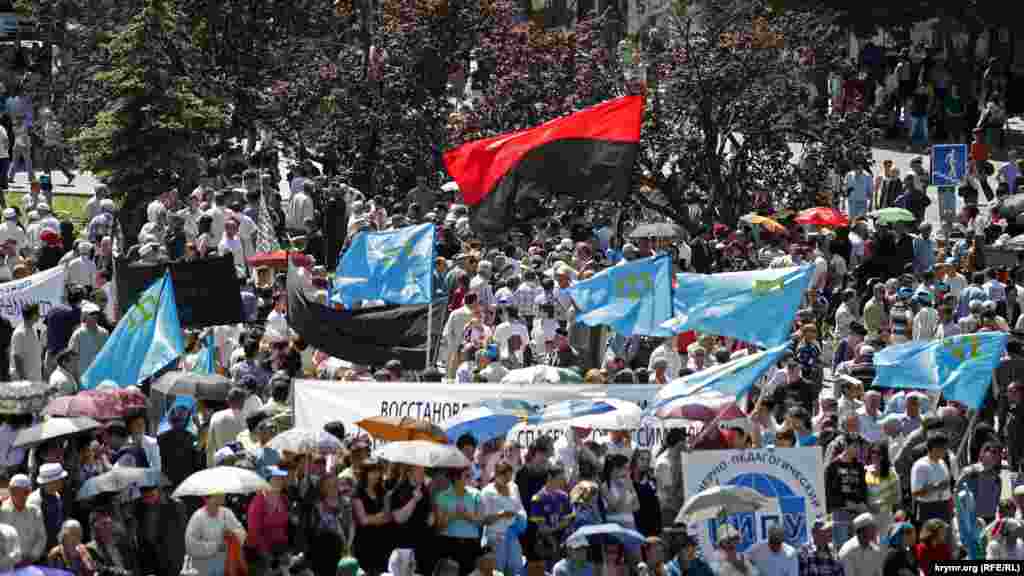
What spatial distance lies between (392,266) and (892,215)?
956cm

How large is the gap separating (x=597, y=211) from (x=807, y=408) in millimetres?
12364

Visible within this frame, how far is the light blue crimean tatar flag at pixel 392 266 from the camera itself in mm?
23812

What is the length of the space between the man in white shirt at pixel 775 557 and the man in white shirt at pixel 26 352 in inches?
302

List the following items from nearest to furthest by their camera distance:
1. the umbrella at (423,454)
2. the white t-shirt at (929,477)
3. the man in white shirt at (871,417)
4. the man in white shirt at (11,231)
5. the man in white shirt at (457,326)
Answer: the umbrella at (423,454) → the white t-shirt at (929,477) → the man in white shirt at (871,417) → the man in white shirt at (457,326) → the man in white shirt at (11,231)

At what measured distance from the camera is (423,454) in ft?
57.0

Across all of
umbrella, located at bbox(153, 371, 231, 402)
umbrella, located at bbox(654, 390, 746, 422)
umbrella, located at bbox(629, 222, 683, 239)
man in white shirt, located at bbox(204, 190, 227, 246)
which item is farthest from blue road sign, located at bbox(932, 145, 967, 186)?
umbrella, located at bbox(153, 371, 231, 402)

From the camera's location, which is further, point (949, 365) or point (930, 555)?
point (949, 365)

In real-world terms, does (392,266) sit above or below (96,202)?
below

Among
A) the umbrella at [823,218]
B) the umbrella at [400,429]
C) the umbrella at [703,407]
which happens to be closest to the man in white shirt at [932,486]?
the umbrella at [703,407]

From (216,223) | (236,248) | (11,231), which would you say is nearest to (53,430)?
(236,248)

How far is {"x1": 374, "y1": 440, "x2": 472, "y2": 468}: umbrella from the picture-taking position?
1730 cm

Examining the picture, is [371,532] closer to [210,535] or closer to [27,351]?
[210,535]

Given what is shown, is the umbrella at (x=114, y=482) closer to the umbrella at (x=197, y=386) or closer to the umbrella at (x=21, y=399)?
the umbrella at (x=21, y=399)

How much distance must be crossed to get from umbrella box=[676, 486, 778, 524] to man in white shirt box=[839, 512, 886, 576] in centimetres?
80
